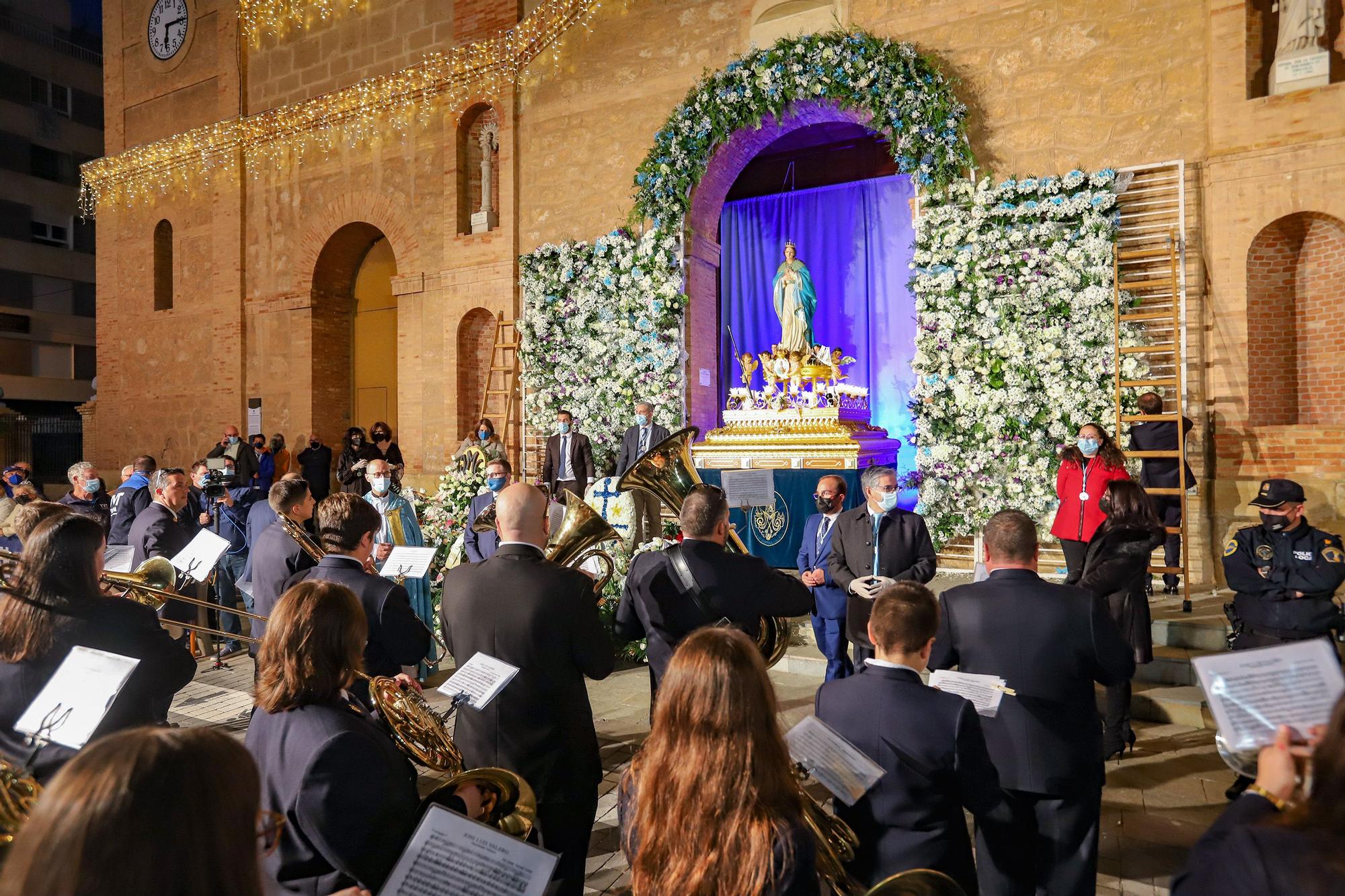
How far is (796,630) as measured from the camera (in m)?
7.70

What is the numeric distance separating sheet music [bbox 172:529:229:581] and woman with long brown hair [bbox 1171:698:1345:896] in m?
4.12

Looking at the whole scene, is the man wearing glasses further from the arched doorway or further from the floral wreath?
the arched doorway

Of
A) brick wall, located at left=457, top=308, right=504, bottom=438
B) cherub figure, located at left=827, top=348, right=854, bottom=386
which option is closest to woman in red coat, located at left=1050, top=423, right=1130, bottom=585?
cherub figure, located at left=827, top=348, right=854, bottom=386

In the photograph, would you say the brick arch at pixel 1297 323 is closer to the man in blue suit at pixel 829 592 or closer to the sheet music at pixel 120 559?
the man in blue suit at pixel 829 592

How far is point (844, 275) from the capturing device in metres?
12.8

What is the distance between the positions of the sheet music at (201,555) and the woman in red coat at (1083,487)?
545 centimetres

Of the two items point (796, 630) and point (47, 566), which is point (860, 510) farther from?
point (47, 566)

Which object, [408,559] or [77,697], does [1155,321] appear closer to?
[408,559]

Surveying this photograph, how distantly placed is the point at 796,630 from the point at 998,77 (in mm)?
6477

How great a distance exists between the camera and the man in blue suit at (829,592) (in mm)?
5855

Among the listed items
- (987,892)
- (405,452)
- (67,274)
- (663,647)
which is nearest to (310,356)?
(405,452)

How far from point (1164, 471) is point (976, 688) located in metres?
6.57

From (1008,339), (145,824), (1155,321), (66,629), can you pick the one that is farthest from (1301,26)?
(145,824)

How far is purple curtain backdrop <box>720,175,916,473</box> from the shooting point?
12258 millimetres
